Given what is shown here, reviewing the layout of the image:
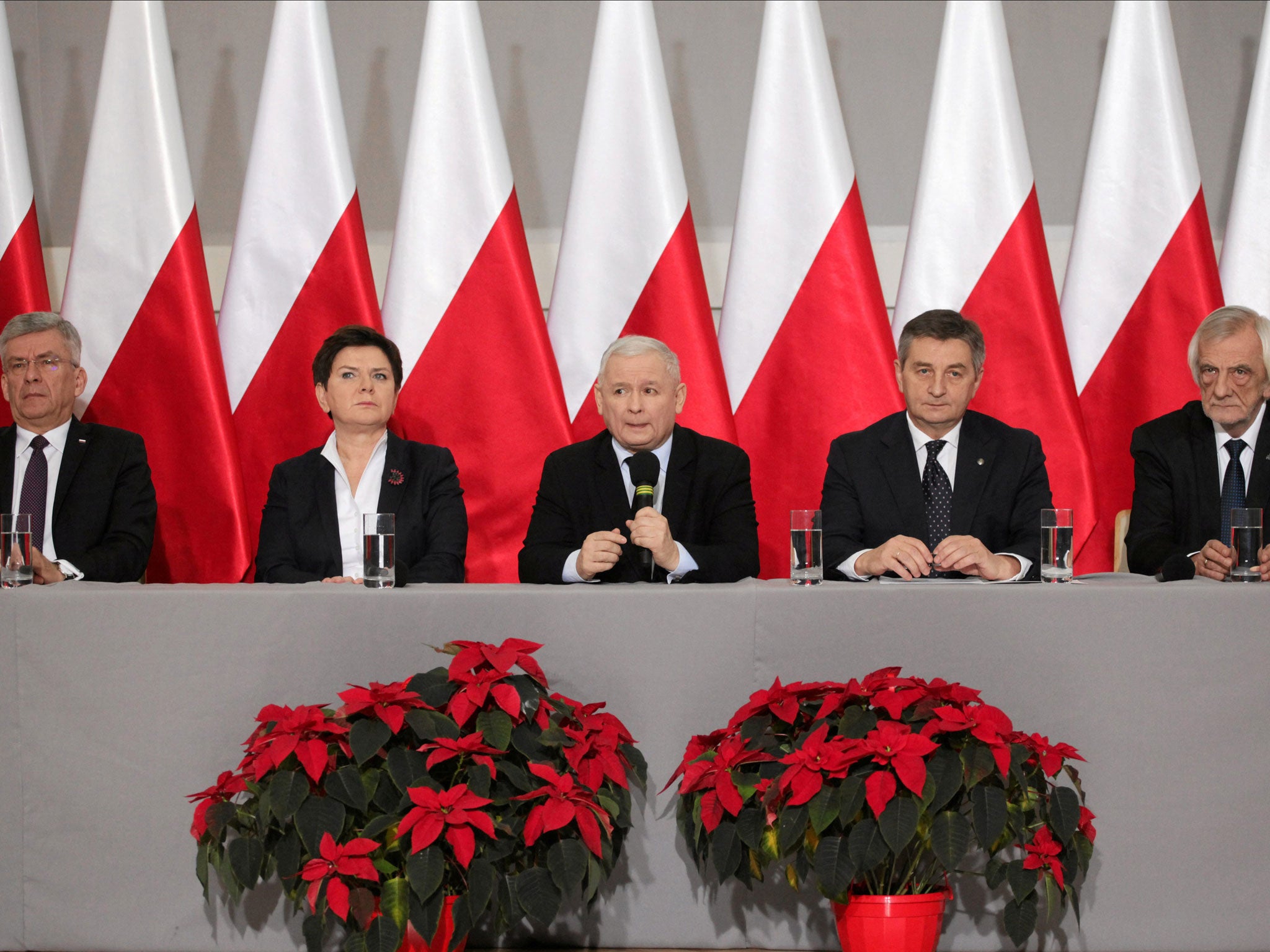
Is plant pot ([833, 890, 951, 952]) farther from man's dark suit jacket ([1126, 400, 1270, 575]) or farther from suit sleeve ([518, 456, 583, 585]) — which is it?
man's dark suit jacket ([1126, 400, 1270, 575])

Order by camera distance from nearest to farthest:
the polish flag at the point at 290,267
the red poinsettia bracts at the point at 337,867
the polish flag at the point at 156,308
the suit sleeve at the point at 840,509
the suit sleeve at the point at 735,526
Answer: the red poinsettia bracts at the point at 337,867, the suit sleeve at the point at 735,526, the suit sleeve at the point at 840,509, the polish flag at the point at 156,308, the polish flag at the point at 290,267

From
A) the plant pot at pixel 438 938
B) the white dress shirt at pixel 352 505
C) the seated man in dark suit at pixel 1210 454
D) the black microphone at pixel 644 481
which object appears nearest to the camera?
the plant pot at pixel 438 938

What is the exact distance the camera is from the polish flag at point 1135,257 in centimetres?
354

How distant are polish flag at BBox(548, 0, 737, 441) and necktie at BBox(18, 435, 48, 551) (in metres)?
1.41

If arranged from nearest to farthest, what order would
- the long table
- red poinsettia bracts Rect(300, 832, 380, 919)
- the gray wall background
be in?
red poinsettia bracts Rect(300, 832, 380, 919)
the long table
the gray wall background

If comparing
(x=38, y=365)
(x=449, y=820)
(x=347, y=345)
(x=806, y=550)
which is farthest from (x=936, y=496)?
(x=38, y=365)

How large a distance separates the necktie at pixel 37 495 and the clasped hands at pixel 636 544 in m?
1.58

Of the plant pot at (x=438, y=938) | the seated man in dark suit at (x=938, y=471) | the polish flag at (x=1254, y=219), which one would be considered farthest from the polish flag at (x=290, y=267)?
the polish flag at (x=1254, y=219)

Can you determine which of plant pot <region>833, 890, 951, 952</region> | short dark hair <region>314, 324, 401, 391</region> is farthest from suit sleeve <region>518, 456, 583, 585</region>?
plant pot <region>833, 890, 951, 952</region>

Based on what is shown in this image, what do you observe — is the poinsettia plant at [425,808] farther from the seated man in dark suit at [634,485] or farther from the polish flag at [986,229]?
→ the polish flag at [986,229]

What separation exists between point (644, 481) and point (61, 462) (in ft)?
5.65

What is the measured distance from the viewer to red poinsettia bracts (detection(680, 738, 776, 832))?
1701mm

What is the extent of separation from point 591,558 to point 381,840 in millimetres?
807

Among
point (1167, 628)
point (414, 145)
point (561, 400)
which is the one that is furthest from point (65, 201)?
point (1167, 628)
